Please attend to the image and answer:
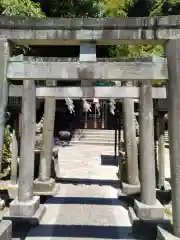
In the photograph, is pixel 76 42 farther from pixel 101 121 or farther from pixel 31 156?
pixel 101 121

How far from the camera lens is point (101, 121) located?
1001 inches

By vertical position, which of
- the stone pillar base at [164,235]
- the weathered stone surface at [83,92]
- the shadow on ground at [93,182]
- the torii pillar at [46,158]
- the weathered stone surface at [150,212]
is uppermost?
the weathered stone surface at [83,92]

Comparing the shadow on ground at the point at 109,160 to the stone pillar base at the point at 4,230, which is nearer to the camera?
the stone pillar base at the point at 4,230

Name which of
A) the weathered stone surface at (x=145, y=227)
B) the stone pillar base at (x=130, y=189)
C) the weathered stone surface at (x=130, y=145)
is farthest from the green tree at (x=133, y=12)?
the weathered stone surface at (x=145, y=227)

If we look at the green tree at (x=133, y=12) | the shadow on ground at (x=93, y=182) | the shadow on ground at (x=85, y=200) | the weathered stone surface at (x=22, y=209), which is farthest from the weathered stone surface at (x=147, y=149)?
the green tree at (x=133, y=12)

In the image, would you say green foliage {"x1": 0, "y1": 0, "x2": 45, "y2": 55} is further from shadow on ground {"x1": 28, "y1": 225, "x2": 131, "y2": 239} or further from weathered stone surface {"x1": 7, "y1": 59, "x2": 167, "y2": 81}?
shadow on ground {"x1": 28, "y1": 225, "x2": 131, "y2": 239}

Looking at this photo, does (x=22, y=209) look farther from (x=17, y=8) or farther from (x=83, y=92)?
(x=17, y=8)

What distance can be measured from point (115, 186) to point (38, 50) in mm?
9188

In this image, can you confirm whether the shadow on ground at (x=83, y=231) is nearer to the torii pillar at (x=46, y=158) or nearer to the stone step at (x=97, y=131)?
the torii pillar at (x=46, y=158)

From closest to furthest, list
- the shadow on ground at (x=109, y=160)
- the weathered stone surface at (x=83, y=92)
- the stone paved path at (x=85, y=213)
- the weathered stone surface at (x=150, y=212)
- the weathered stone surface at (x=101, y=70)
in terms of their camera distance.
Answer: the weathered stone surface at (x=101, y=70) → the weathered stone surface at (x=83, y=92) → the stone paved path at (x=85, y=213) → the weathered stone surface at (x=150, y=212) → the shadow on ground at (x=109, y=160)

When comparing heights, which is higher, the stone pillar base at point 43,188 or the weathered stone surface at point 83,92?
the weathered stone surface at point 83,92

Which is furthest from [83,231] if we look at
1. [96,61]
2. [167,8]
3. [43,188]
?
[167,8]

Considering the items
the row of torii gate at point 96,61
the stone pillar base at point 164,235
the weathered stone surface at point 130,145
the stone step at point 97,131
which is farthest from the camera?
the stone step at point 97,131

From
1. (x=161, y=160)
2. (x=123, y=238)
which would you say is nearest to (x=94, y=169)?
(x=161, y=160)
